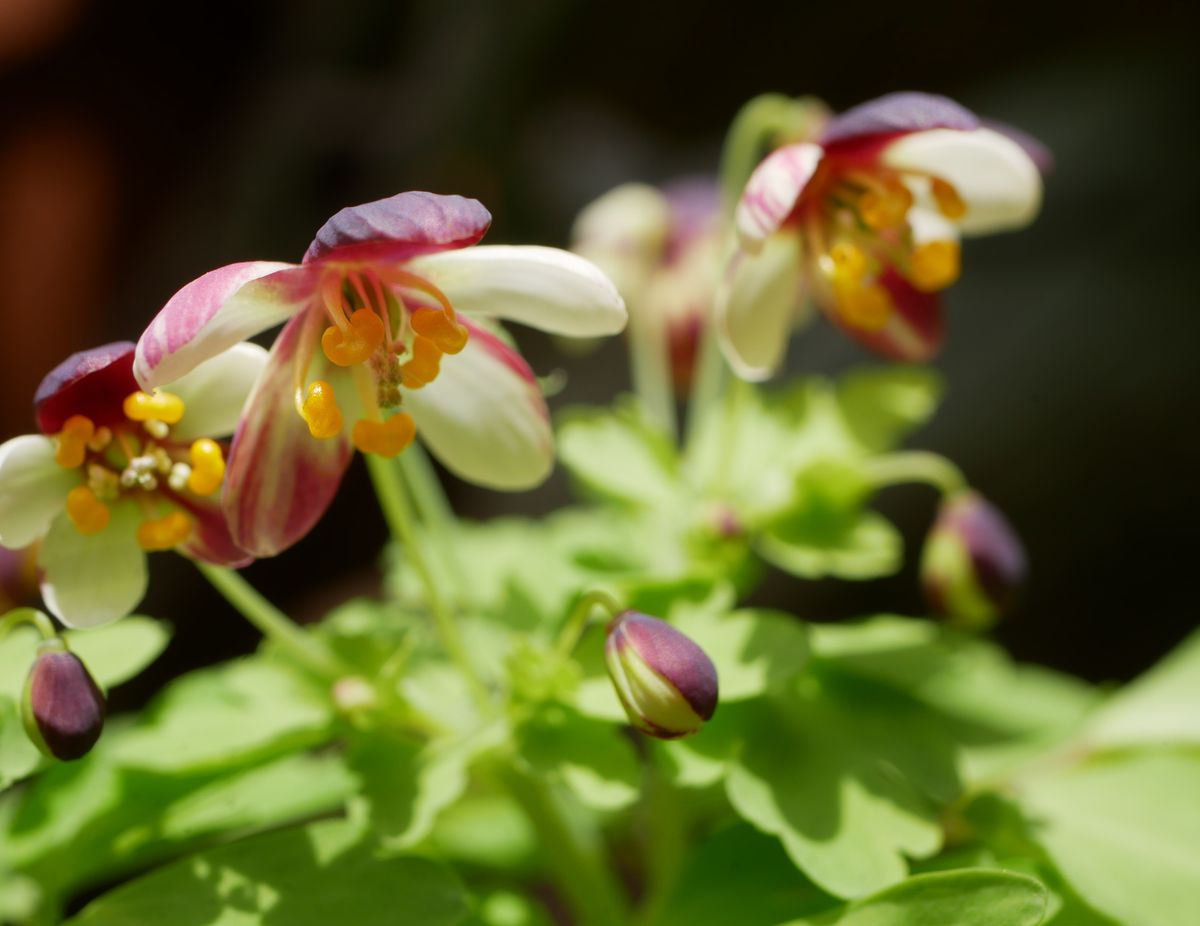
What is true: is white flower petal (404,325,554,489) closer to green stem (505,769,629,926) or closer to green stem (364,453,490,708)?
green stem (364,453,490,708)

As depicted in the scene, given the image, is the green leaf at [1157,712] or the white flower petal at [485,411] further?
the green leaf at [1157,712]

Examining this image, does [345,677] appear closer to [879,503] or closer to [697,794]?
[697,794]

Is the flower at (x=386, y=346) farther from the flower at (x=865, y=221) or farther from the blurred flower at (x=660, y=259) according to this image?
the blurred flower at (x=660, y=259)

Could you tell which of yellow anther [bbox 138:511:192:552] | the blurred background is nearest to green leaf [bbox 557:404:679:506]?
yellow anther [bbox 138:511:192:552]

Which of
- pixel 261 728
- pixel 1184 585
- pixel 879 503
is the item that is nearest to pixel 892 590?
pixel 879 503

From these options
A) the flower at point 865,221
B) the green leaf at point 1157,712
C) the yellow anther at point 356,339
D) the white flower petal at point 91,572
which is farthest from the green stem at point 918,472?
the white flower petal at point 91,572
